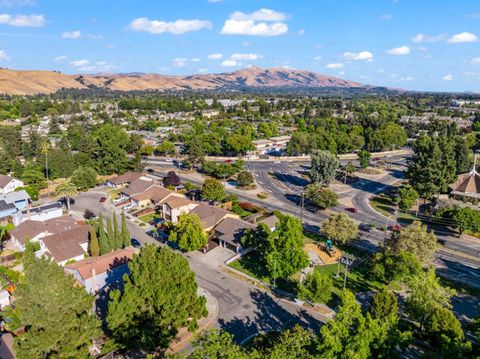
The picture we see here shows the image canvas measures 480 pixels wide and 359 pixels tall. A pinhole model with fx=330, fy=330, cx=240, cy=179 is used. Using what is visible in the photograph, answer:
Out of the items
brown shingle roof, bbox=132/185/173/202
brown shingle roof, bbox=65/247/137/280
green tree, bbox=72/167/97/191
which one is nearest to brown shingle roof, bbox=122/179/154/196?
brown shingle roof, bbox=132/185/173/202

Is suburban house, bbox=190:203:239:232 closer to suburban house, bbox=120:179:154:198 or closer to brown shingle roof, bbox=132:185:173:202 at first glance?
brown shingle roof, bbox=132:185:173:202

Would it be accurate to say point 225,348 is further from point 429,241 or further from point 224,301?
point 429,241

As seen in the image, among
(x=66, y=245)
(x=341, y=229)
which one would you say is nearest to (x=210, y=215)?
(x=341, y=229)

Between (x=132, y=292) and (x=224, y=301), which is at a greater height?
(x=132, y=292)

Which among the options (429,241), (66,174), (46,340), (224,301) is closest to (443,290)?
(429,241)

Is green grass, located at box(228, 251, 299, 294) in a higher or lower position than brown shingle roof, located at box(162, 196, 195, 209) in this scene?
lower

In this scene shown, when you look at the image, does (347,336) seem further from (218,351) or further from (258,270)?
(258,270)
